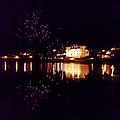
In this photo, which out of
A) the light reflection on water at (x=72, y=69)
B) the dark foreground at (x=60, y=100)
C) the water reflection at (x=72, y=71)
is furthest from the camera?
the light reflection on water at (x=72, y=69)

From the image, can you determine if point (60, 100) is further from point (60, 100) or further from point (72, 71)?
point (72, 71)

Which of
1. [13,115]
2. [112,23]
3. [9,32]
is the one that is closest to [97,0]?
[112,23]

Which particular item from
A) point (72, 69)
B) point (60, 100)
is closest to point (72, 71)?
point (72, 69)

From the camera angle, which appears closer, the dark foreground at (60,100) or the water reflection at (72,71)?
the dark foreground at (60,100)

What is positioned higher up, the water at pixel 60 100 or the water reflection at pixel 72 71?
the water reflection at pixel 72 71

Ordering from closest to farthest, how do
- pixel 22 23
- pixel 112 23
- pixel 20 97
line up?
pixel 20 97 < pixel 112 23 < pixel 22 23

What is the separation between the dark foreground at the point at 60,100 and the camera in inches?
284

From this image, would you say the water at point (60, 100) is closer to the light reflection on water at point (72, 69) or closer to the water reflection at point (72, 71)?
the water reflection at point (72, 71)

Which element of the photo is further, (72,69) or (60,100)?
(72,69)

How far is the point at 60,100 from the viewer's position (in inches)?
341

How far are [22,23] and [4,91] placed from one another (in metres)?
9.97

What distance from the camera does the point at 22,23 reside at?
63.2 feet

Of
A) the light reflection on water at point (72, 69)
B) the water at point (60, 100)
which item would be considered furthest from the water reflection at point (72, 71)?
the water at point (60, 100)

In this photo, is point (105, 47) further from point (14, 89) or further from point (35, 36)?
point (14, 89)
